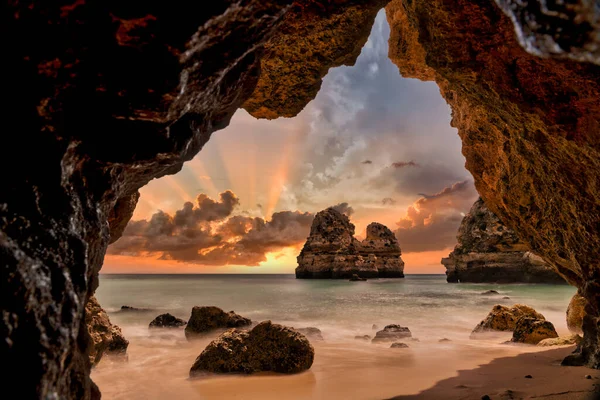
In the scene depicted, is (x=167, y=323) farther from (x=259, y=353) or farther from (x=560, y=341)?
(x=560, y=341)

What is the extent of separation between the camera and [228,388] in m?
4.94

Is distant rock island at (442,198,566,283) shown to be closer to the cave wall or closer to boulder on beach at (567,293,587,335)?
boulder on beach at (567,293,587,335)

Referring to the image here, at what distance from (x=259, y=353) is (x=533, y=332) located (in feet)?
21.5

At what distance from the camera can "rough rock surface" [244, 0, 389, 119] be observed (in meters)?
3.85

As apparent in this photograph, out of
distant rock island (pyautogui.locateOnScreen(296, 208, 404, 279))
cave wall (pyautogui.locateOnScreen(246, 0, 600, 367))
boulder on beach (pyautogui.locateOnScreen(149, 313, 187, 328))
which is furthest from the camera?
distant rock island (pyautogui.locateOnScreen(296, 208, 404, 279))

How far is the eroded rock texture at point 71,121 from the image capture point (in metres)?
1.81

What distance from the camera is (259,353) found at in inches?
226

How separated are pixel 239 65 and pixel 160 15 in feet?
3.37

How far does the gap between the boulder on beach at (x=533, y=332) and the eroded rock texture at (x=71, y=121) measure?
29.5 feet

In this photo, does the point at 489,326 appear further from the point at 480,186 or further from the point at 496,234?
the point at 496,234

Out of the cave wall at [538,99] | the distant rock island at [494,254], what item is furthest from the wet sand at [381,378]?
the distant rock island at [494,254]

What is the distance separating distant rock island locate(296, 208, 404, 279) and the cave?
63.2m

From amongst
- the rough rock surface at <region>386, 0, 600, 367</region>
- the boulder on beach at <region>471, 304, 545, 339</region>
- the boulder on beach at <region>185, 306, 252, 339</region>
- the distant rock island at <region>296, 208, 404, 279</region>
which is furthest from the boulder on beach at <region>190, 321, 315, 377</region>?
the distant rock island at <region>296, 208, 404, 279</region>

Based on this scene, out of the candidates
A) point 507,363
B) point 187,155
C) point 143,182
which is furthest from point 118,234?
point 507,363
